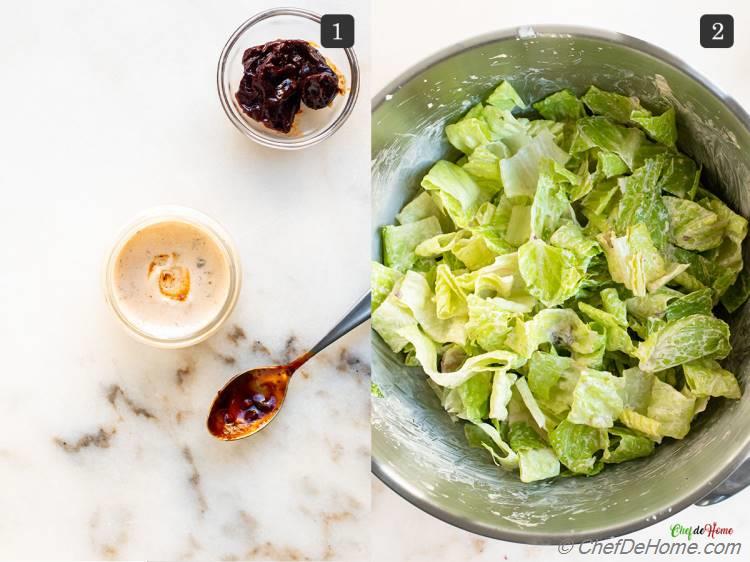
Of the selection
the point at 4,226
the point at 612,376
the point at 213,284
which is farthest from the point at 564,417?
the point at 4,226

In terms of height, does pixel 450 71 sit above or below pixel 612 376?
above

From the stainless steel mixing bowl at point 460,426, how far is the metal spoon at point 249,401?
0.09 metres

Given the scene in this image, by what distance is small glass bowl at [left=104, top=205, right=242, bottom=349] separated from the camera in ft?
2.19

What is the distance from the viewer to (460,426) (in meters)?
0.66

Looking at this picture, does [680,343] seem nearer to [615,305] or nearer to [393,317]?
[615,305]

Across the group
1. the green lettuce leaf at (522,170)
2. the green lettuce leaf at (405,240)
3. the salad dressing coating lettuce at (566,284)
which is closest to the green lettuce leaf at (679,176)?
the salad dressing coating lettuce at (566,284)

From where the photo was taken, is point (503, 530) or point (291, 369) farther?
point (291, 369)

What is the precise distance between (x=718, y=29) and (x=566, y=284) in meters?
0.24

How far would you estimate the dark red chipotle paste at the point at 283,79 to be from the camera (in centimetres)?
65

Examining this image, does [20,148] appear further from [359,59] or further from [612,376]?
[612,376]

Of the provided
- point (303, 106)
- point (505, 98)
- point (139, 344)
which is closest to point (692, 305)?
point (505, 98)

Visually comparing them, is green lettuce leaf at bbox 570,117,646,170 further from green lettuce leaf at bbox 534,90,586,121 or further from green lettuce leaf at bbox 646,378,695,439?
green lettuce leaf at bbox 646,378,695,439

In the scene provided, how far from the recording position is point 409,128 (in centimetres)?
64

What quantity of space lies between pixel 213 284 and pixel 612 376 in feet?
1.20
